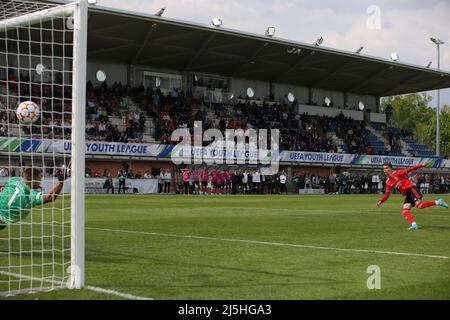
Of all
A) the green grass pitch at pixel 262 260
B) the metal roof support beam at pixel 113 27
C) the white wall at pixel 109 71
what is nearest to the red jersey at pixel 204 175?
the metal roof support beam at pixel 113 27

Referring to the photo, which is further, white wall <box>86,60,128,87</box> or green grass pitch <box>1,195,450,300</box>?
white wall <box>86,60,128,87</box>

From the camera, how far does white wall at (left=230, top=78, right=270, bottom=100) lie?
54281 mm

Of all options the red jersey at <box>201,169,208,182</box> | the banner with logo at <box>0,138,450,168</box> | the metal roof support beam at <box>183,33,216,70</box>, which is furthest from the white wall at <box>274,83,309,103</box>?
the red jersey at <box>201,169,208,182</box>

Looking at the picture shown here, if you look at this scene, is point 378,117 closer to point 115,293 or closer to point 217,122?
point 217,122

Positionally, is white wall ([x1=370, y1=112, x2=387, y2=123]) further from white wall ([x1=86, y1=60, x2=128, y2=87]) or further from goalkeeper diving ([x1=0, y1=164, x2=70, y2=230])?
goalkeeper diving ([x1=0, y1=164, x2=70, y2=230])

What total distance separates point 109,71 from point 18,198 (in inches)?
1535

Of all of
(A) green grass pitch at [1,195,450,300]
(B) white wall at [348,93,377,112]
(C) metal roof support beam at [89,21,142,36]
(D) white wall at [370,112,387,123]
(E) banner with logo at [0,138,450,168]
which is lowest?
(A) green grass pitch at [1,195,450,300]

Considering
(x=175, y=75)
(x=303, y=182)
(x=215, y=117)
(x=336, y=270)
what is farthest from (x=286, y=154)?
(x=336, y=270)

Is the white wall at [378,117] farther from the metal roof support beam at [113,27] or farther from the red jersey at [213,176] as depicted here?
the metal roof support beam at [113,27]

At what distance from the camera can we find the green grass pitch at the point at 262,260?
6797 mm

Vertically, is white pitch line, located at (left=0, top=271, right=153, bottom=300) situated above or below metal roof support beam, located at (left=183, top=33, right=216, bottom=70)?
below

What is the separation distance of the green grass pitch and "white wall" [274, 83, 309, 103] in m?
41.8

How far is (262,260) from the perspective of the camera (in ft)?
30.3

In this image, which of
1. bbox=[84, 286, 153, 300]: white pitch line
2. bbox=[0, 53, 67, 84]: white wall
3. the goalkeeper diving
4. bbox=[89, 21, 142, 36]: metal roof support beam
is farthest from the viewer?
bbox=[89, 21, 142, 36]: metal roof support beam
